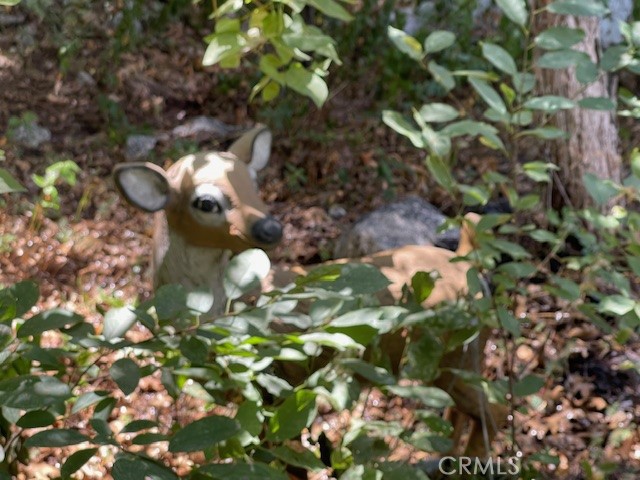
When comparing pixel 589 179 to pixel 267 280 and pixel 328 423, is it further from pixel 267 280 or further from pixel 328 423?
pixel 328 423

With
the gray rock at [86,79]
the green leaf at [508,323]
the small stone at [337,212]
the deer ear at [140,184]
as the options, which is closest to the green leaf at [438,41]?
the green leaf at [508,323]

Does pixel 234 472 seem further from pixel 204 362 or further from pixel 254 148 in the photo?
pixel 254 148

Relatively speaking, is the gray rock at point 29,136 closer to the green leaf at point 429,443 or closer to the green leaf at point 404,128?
the green leaf at point 404,128

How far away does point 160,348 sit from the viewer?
131 centimetres

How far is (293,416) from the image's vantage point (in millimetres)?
1332

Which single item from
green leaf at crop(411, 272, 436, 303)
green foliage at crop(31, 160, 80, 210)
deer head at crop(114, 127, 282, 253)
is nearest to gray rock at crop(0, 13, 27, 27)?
green foliage at crop(31, 160, 80, 210)

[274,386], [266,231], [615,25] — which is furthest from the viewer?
[615,25]

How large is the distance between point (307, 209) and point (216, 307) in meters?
2.84

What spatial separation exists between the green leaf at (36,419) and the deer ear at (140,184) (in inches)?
61.1

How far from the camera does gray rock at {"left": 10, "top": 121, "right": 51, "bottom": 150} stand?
605 centimetres

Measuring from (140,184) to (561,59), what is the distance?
1.45 meters

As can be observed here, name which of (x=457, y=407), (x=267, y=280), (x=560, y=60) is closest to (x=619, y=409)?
(x=457, y=407)

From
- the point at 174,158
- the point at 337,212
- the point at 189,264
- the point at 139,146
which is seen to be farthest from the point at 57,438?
the point at 139,146

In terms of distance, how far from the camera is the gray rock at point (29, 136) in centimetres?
605
